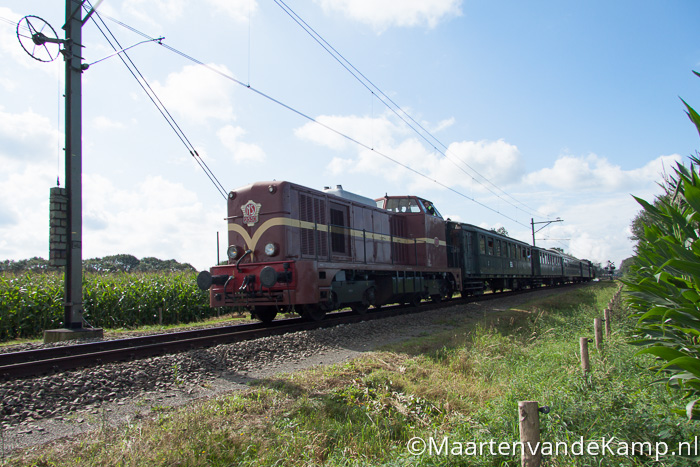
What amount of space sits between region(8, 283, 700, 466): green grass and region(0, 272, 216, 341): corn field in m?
10.2

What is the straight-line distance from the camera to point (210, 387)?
516 cm

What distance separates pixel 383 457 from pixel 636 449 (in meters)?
1.89

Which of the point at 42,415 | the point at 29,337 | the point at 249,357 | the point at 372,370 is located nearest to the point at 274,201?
the point at 249,357

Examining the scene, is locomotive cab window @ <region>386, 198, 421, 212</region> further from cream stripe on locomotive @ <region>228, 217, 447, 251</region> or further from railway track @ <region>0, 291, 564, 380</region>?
railway track @ <region>0, 291, 564, 380</region>

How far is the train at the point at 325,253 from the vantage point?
31.2 ft

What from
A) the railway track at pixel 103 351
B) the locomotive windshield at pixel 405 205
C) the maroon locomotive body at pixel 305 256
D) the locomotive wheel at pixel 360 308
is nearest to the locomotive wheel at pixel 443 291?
the maroon locomotive body at pixel 305 256

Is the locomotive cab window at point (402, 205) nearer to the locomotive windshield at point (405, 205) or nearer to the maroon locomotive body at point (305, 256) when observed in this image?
the locomotive windshield at point (405, 205)

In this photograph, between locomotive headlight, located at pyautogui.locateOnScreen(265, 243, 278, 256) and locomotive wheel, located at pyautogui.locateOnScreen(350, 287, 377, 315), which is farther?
locomotive wheel, located at pyautogui.locateOnScreen(350, 287, 377, 315)

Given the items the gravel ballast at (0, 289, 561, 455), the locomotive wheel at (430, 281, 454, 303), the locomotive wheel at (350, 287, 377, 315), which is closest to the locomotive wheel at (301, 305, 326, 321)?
the locomotive wheel at (350, 287, 377, 315)

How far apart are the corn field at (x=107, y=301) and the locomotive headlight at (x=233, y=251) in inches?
194

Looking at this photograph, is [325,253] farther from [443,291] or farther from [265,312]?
[443,291]

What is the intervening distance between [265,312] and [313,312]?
1.25 metres

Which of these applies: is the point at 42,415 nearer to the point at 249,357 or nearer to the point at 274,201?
the point at 249,357

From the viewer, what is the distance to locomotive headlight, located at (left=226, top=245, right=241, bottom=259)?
10.3 m
